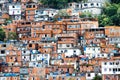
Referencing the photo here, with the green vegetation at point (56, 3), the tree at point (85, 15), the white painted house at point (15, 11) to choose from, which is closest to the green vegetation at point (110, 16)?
the tree at point (85, 15)

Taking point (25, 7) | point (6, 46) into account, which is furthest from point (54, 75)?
point (25, 7)

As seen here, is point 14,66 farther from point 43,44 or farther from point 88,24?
point 88,24

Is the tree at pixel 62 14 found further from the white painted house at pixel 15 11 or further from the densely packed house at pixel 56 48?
the white painted house at pixel 15 11

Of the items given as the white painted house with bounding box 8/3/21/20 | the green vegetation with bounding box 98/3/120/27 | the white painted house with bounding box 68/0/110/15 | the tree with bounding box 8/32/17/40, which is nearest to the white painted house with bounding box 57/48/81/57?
the tree with bounding box 8/32/17/40

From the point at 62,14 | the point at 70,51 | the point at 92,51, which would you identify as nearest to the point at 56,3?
the point at 62,14

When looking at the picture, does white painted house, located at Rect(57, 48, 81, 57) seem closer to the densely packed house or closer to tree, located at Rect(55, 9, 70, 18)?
the densely packed house

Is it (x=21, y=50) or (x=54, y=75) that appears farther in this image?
(x=21, y=50)
